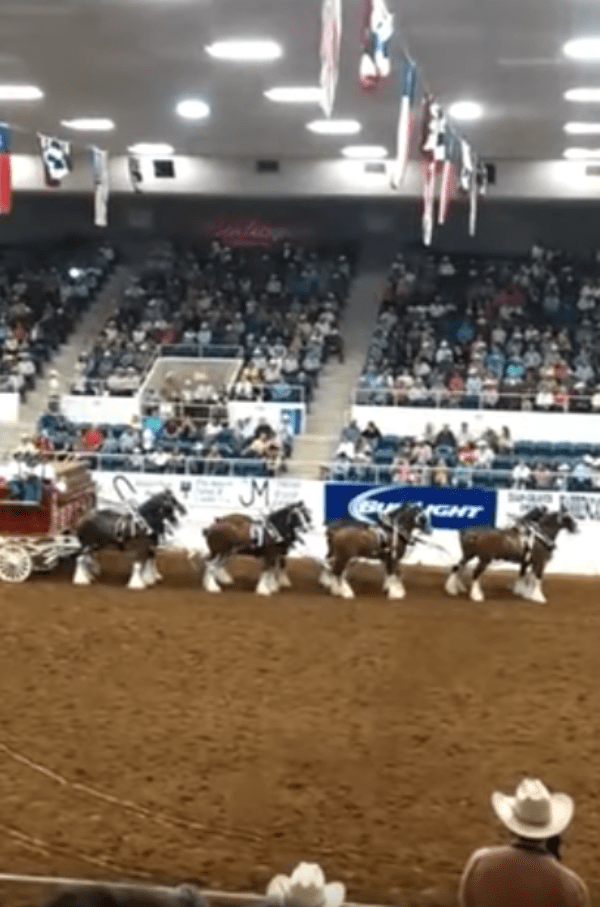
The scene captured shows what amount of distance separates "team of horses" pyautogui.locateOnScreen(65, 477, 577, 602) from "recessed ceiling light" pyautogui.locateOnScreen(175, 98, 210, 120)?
296 inches

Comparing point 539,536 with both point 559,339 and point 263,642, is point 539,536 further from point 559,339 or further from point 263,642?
point 559,339

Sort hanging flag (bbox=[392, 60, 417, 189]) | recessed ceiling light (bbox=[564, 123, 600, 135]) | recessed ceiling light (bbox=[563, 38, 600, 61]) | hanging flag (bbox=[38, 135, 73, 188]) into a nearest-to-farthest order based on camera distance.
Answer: hanging flag (bbox=[392, 60, 417, 189]), recessed ceiling light (bbox=[563, 38, 600, 61]), hanging flag (bbox=[38, 135, 73, 188]), recessed ceiling light (bbox=[564, 123, 600, 135])

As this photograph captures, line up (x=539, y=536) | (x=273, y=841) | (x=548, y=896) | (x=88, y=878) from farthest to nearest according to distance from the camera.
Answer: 1. (x=539, y=536)
2. (x=273, y=841)
3. (x=88, y=878)
4. (x=548, y=896)

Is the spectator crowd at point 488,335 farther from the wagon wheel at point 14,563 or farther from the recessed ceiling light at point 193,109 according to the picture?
the wagon wheel at point 14,563

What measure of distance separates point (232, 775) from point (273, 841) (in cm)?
118

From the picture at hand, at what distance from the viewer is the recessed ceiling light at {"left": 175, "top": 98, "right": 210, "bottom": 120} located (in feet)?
65.7

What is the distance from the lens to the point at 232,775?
8.47m

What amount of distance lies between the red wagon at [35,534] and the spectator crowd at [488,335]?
10.8m

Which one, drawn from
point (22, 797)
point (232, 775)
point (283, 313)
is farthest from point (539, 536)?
point (283, 313)

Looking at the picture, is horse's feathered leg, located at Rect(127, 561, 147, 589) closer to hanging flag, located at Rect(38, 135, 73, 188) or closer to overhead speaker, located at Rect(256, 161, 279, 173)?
hanging flag, located at Rect(38, 135, 73, 188)

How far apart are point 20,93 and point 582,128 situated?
31.3ft

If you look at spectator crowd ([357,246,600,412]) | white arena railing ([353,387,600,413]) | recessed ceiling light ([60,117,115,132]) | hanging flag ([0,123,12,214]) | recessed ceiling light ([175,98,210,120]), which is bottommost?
white arena railing ([353,387,600,413])

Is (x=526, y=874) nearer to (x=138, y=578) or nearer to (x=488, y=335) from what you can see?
(x=138, y=578)

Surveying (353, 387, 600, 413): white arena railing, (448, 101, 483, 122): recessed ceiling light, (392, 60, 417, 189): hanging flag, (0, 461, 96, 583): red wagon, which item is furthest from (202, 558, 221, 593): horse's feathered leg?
(353, 387, 600, 413): white arena railing
